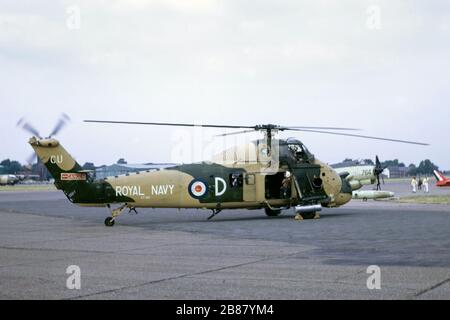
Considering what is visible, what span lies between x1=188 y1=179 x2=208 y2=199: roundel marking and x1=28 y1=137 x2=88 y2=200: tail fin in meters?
4.35

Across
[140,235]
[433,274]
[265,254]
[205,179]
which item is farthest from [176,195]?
[433,274]

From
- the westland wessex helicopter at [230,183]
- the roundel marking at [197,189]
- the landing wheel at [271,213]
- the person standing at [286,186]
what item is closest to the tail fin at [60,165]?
the westland wessex helicopter at [230,183]

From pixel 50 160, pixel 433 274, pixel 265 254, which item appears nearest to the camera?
pixel 433 274

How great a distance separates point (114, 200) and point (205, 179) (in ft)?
12.9

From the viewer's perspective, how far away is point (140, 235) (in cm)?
1975

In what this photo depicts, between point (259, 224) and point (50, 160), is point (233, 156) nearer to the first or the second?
point (259, 224)

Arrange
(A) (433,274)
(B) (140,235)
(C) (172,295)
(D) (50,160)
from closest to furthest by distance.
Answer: (C) (172,295) → (A) (433,274) → (B) (140,235) → (D) (50,160)

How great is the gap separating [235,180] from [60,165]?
7.33 metres

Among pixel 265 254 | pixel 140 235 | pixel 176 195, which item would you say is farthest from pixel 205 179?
pixel 265 254

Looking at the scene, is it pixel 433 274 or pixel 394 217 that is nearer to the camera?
pixel 433 274

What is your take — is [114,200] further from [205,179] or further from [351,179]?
[351,179]

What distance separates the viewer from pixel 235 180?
84.2ft

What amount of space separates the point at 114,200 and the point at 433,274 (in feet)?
51.1

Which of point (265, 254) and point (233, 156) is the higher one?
point (233, 156)
